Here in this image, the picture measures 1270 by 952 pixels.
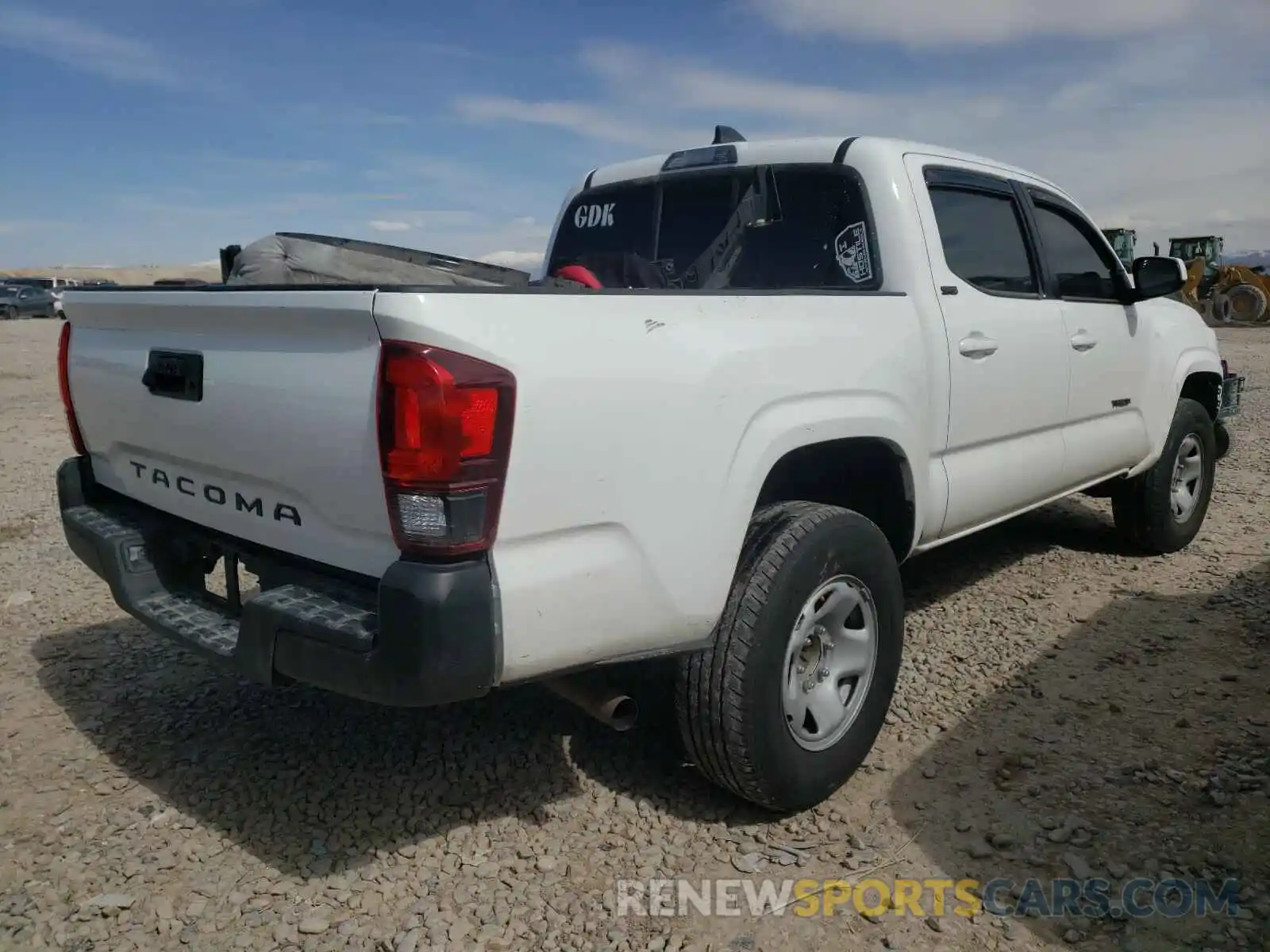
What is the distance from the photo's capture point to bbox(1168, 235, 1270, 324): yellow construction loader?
23219 mm

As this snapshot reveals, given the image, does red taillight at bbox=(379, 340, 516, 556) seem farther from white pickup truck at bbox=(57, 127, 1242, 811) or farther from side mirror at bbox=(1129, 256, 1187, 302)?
side mirror at bbox=(1129, 256, 1187, 302)

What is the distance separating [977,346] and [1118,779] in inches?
59.8

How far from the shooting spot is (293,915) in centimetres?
247

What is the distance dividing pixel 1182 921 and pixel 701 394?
1754 millimetres

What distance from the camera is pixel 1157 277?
4375 millimetres

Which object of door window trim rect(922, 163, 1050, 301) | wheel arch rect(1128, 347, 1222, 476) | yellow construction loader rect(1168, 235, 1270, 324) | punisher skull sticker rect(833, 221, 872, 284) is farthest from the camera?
yellow construction loader rect(1168, 235, 1270, 324)

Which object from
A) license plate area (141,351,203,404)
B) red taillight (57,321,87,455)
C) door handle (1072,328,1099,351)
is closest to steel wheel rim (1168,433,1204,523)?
door handle (1072,328,1099,351)

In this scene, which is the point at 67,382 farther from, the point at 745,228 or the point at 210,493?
the point at 745,228

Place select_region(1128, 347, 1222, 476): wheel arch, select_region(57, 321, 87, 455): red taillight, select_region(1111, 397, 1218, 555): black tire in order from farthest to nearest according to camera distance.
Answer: select_region(1111, 397, 1218, 555): black tire < select_region(1128, 347, 1222, 476): wheel arch < select_region(57, 321, 87, 455): red taillight

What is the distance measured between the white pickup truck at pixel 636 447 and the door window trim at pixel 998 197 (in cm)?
2

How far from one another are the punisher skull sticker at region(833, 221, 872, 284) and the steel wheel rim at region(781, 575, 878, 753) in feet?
3.71

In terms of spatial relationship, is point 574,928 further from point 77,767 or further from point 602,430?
point 77,767

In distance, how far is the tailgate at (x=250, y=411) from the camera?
7.02 feet

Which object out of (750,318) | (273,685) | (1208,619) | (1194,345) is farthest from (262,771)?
(1194,345)
